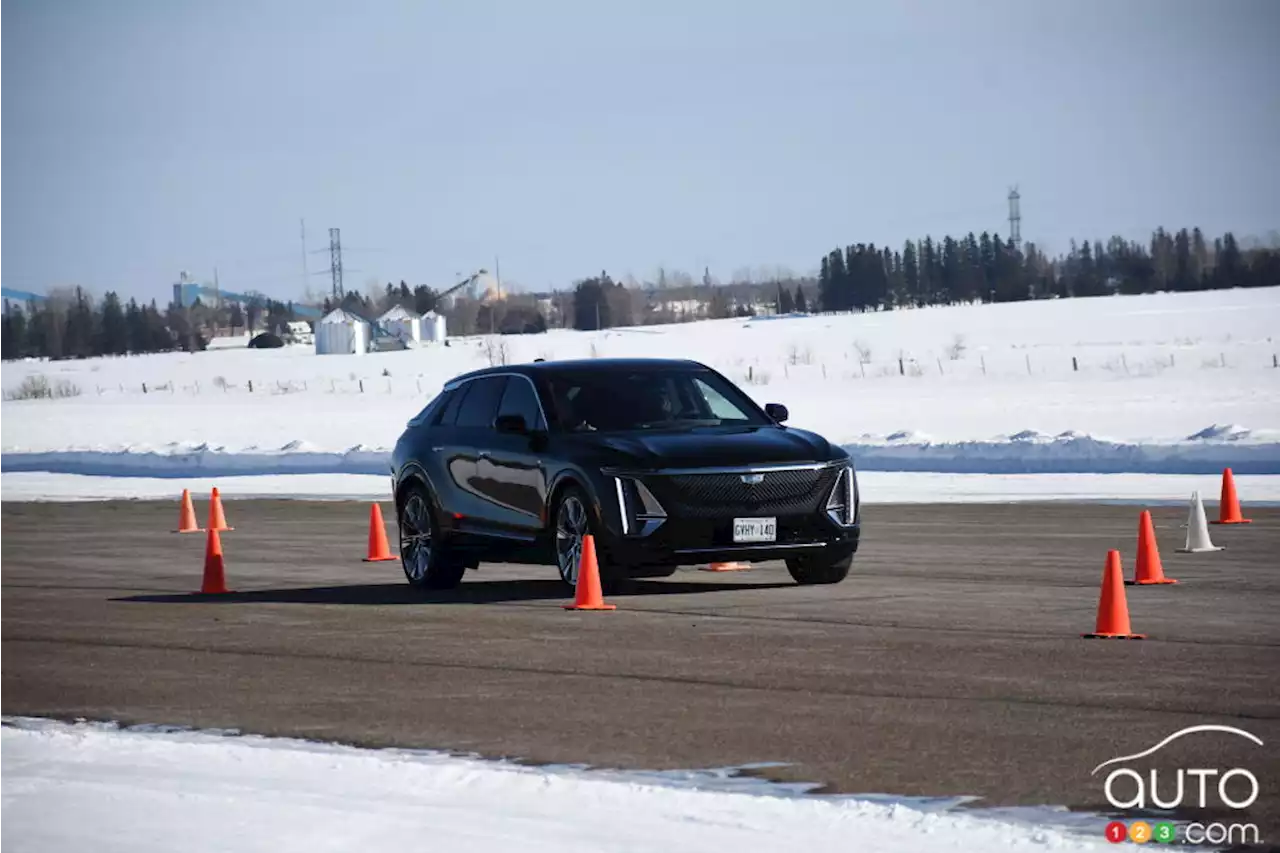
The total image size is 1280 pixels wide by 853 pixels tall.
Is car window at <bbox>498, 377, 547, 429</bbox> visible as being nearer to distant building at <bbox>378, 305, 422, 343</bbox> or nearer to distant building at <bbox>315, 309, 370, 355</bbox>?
distant building at <bbox>315, 309, 370, 355</bbox>

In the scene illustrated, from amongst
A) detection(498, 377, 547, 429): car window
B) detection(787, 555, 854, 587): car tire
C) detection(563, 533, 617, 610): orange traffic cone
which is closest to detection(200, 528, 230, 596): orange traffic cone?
A: detection(498, 377, 547, 429): car window

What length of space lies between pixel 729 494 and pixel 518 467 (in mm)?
1994

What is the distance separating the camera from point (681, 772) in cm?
902

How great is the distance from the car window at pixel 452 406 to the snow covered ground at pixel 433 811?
886 centimetres

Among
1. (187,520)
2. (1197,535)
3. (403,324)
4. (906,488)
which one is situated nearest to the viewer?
(1197,535)

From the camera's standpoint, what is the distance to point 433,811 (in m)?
8.25

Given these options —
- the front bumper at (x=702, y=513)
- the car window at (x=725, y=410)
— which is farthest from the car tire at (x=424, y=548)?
the front bumper at (x=702, y=513)

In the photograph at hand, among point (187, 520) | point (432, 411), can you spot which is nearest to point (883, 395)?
point (187, 520)

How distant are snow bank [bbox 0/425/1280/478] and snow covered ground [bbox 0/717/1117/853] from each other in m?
26.3

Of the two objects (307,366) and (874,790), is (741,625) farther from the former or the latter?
(307,366)

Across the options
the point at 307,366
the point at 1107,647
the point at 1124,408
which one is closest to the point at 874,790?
the point at 1107,647

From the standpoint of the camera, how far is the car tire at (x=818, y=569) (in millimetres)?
16828

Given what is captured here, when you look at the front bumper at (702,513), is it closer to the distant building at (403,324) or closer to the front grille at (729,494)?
the front grille at (729,494)

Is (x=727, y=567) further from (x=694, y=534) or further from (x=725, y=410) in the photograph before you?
(x=694, y=534)
